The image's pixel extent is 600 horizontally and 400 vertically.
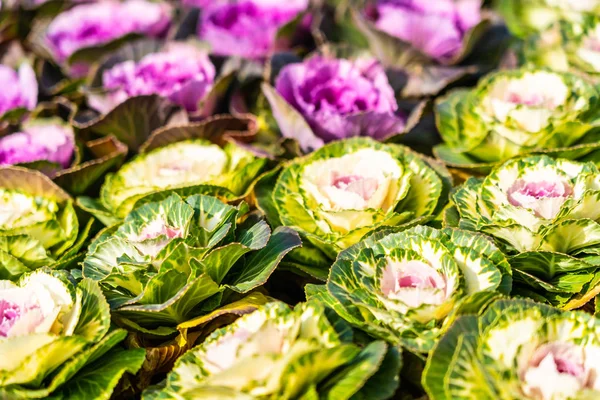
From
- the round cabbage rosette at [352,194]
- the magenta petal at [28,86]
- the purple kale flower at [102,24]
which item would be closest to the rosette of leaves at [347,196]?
the round cabbage rosette at [352,194]

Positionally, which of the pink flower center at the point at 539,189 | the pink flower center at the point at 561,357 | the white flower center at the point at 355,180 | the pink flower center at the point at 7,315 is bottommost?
the pink flower center at the point at 7,315

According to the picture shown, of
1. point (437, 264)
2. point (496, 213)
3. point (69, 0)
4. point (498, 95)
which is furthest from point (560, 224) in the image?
point (69, 0)

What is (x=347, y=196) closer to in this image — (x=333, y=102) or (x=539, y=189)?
(x=539, y=189)

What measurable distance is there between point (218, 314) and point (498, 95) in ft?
2.37

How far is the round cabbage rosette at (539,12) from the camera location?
1.77m

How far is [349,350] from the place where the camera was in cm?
78

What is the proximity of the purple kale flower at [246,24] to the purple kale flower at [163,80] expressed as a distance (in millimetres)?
124

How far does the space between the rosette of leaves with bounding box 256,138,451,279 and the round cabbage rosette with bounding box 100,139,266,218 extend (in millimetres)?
61

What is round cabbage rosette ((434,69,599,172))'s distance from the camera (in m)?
1.20

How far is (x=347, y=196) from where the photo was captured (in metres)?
1.05

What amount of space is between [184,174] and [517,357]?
682mm

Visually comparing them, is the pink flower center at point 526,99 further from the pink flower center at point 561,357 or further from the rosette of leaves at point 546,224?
the pink flower center at point 561,357

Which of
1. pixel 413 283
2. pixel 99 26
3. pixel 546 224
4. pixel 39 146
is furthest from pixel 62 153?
pixel 546 224

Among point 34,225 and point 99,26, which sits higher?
point 99,26
